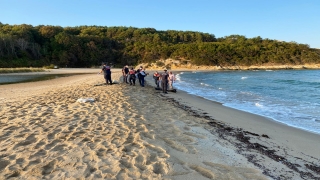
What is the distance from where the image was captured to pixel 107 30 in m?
114

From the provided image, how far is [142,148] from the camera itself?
14.3ft

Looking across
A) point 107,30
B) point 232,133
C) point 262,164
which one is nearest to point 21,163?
point 262,164

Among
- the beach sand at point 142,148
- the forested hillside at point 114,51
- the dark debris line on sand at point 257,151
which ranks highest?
the forested hillside at point 114,51

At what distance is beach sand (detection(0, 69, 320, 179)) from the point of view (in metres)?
3.53

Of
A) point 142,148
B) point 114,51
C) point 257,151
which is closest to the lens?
point 142,148

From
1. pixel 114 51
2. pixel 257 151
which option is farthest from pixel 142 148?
pixel 114 51

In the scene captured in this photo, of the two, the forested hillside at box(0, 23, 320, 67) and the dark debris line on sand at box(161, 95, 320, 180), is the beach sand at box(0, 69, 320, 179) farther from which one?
the forested hillside at box(0, 23, 320, 67)

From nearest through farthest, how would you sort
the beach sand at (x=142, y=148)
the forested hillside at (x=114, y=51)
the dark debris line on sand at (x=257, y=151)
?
the beach sand at (x=142, y=148)
the dark debris line on sand at (x=257, y=151)
the forested hillside at (x=114, y=51)

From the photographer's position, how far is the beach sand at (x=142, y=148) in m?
3.53

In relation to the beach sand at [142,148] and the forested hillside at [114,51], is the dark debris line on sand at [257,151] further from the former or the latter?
the forested hillside at [114,51]

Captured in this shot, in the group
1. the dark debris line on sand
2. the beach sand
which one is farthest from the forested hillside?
Result: the dark debris line on sand

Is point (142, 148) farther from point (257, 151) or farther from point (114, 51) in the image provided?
point (114, 51)

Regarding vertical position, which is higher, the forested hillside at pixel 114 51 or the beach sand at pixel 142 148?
the forested hillside at pixel 114 51

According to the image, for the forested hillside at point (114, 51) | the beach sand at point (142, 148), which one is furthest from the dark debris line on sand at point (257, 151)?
the forested hillside at point (114, 51)
